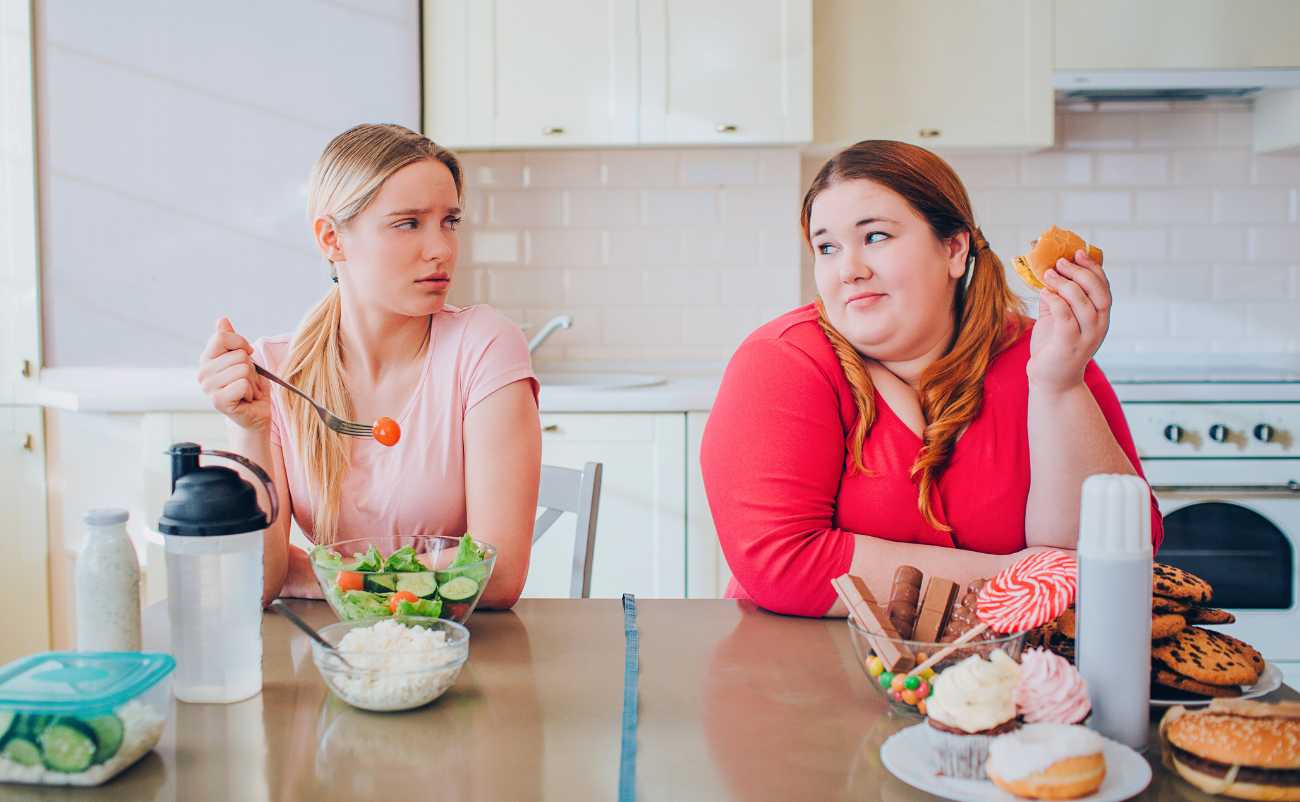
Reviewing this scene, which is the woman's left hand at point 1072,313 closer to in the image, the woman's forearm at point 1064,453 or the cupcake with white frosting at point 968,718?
the woman's forearm at point 1064,453

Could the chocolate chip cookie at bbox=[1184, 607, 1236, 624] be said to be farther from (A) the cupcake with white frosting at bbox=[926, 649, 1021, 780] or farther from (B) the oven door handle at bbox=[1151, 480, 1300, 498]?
(B) the oven door handle at bbox=[1151, 480, 1300, 498]

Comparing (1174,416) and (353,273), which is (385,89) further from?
(1174,416)

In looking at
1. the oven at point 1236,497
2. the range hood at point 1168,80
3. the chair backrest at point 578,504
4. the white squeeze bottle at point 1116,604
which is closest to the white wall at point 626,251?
the range hood at point 1168,80

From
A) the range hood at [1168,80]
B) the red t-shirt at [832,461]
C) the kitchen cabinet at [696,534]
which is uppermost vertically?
the range hood at [1168,80]

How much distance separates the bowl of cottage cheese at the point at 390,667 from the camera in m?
1.00

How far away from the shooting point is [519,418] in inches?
63.9

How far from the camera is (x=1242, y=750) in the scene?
0.84 meters

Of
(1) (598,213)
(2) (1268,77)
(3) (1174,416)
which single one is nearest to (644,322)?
(1) (598,213)

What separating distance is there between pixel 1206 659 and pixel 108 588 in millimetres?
983

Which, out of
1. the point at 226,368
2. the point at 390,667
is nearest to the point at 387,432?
the point at 226,368

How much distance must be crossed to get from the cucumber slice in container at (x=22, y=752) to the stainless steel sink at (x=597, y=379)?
7.32ft

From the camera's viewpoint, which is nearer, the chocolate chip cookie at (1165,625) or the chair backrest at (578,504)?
the chocolate chip cookie at (1165,625)

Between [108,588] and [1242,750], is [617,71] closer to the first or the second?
[108,588]

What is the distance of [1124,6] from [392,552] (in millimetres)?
2661
